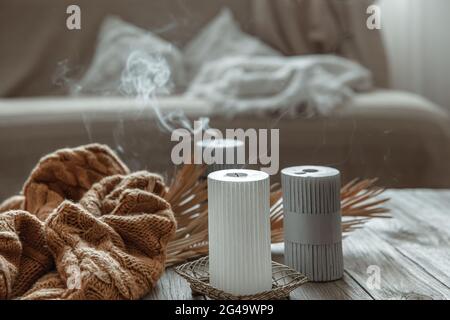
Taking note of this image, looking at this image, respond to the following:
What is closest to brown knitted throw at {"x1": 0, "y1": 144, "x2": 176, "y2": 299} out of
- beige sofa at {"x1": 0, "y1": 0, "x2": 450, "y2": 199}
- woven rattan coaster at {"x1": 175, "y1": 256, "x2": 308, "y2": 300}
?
woven rattan coaster at {"x1": 175, "y1": 256, "x2": 308, "y2": 300}

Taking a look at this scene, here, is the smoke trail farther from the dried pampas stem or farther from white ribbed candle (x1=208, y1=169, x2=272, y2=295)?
white ribbed candle (x1=208, y1=169, x2=272, y2=295)

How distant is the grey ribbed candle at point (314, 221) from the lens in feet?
2.40

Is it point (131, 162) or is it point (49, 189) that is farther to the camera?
point (131, 162)

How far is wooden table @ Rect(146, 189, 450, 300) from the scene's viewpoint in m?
0.71

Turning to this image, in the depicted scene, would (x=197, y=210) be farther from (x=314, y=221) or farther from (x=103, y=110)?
(x=103, y=110)

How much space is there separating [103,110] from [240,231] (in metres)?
1.02

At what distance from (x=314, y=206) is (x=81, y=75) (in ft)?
3.66

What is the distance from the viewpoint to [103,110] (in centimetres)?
162

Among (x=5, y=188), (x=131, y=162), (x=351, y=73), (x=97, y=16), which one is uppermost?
(x=97, y=16)

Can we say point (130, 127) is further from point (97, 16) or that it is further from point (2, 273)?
point (2, 273)

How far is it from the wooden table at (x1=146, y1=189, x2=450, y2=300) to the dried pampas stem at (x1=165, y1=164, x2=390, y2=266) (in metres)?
0.03

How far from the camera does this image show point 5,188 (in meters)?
1.70

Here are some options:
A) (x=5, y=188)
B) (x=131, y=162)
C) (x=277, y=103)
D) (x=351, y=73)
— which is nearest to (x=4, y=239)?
(x=131, y=162)

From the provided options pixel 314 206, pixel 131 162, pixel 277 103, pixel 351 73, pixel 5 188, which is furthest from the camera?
pixel 351 73
